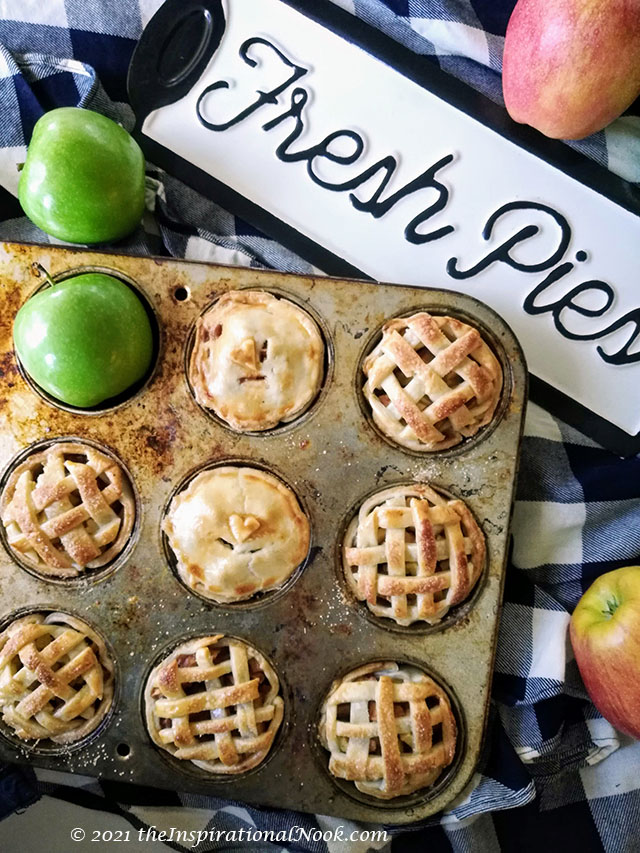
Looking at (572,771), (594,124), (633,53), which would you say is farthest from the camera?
(572,771)

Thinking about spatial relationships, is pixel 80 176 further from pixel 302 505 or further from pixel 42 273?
pixel 302 505

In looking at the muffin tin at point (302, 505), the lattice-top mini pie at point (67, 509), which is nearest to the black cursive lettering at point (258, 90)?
the muffin tin at point (302, 505)

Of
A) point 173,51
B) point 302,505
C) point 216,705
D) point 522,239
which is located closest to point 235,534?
point 302,505

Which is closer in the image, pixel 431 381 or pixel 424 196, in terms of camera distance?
pixel 431 381

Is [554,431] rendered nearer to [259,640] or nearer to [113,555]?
[259,640]

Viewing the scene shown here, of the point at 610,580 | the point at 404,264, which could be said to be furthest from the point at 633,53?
the point at 610,580

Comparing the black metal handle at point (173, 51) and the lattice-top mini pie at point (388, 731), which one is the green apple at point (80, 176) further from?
the lattice-top mini pie at point (388, 731)
